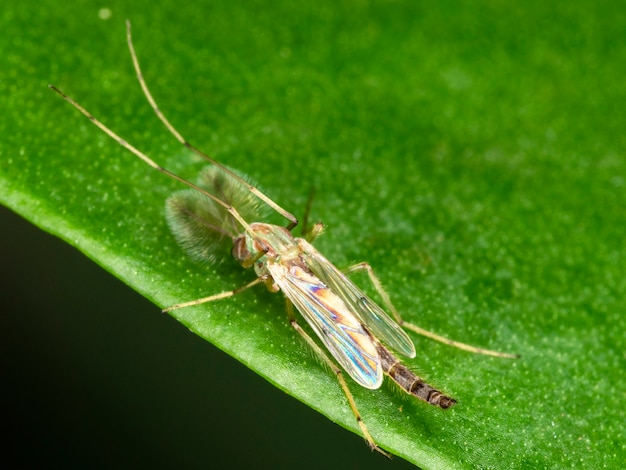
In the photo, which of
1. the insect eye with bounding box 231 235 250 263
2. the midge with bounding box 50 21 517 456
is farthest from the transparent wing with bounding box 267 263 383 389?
the insect eye with bounding box 231 235 250 263

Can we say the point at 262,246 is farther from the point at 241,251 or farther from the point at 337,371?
the point at 337,371

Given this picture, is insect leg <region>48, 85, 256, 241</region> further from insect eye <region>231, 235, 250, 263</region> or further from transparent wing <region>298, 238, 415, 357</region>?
transparent wing <region>298, 238, 415, 357</region>

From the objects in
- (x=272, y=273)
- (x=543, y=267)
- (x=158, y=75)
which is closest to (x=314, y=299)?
(x=272, y=273)

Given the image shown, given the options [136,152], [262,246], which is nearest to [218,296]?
[262,246]

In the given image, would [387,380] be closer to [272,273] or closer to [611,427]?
[272,273]

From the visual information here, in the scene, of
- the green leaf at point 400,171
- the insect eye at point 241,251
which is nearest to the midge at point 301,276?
the insect eye at point 241,251

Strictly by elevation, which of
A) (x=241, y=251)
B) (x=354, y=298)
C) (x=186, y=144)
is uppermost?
(x=186, y=144)
